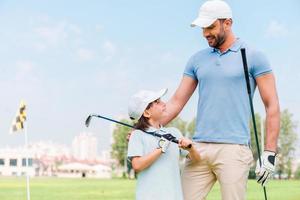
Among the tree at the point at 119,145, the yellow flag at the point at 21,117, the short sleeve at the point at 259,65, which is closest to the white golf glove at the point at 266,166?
the short sleeve at the point at 259,65

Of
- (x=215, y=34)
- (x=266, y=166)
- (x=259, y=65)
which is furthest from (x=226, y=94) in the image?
(x=266, y=166)

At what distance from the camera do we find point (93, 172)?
85250 millimetres

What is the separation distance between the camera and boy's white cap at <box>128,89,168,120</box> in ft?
13.9

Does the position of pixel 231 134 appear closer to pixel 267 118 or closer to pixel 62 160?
pixel 267 118

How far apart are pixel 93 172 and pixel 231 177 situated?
268 feet

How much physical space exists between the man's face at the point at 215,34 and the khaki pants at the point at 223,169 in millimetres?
601

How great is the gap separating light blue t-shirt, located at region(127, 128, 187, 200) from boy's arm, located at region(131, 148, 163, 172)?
3 centimetres

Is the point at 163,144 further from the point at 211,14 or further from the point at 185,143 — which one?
the point at 211,14

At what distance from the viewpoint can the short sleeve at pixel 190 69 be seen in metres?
4.45

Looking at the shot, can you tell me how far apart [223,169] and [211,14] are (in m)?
0.92

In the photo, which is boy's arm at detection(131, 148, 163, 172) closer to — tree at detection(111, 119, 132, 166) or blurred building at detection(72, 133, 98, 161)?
tree at detection(111, 119, 132, 166)

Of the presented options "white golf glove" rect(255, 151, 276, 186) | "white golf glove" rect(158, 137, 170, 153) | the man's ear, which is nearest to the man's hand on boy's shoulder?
"white golf glove" rect(158, 137, 170, 153)

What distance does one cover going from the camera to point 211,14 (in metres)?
4.26

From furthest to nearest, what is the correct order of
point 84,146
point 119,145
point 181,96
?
point 84,146 < point 119,145 < point 181,96
